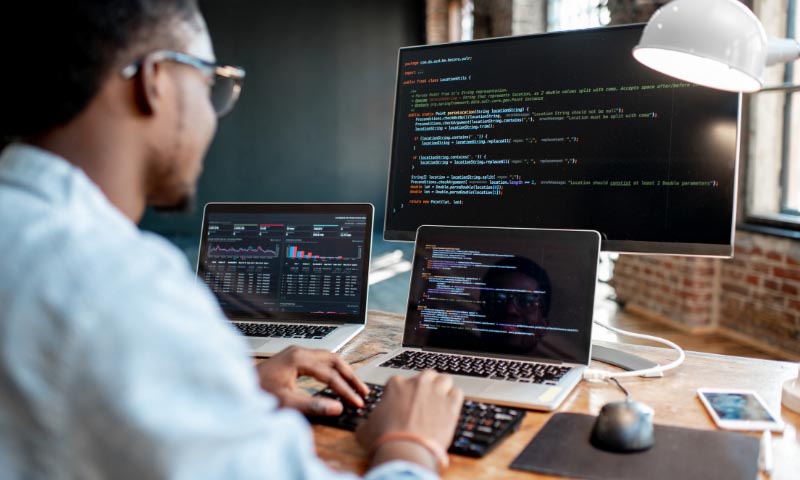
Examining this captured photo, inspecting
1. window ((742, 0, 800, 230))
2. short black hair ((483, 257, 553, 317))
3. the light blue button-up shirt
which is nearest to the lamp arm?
short black hair ((483, 257, 553, 317))

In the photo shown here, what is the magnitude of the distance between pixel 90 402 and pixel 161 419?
1.9 inches

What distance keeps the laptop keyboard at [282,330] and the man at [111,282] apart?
72 centimetres

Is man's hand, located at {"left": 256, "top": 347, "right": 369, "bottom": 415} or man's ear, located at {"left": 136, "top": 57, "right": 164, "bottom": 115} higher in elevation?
man's ear, located at {"left": 136, "top": 57, "right": 164, "bottom": 115}

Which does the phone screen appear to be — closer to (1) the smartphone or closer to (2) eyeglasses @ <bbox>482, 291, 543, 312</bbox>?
(1) the smartphone

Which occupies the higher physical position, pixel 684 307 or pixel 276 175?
pixel 276 175

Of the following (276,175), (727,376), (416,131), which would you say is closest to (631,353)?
(727,376)

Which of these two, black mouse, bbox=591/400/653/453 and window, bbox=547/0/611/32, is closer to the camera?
black mouse, bbox=591/400/653/453

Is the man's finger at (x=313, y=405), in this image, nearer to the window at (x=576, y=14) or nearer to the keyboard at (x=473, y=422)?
the keyboard at (x=473, y=422)

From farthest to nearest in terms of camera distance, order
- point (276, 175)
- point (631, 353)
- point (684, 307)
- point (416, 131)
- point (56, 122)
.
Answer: point (276, 175) → point (684, 307) → point (416, 131) → point (631, 353) → point (56, 122)

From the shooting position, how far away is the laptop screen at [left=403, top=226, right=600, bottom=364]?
1214mm

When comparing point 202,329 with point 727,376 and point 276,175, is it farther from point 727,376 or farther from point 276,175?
point 276,175

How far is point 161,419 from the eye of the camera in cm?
47

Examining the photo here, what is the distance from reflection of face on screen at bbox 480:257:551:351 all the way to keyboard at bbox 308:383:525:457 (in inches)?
9.4

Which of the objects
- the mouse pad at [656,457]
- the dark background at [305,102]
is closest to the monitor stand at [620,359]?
the mouse pad at [656,457]
